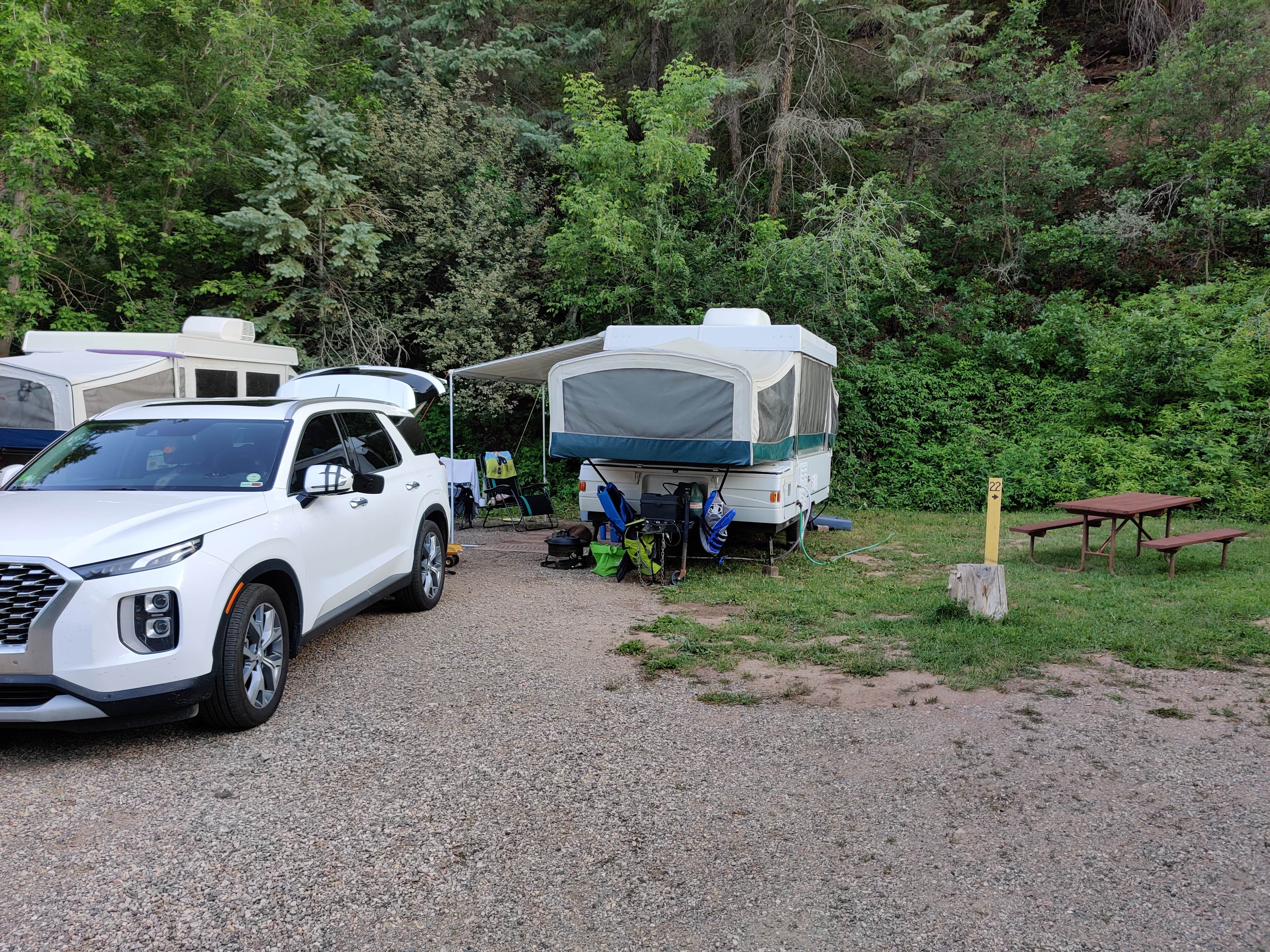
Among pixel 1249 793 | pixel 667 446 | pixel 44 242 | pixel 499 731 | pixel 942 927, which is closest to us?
pixel 942 927

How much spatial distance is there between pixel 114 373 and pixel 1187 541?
11844 mm

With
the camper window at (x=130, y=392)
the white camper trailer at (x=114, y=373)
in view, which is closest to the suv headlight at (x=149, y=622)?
the white camper trailer at (x=114, y=373)

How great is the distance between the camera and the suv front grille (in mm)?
3645

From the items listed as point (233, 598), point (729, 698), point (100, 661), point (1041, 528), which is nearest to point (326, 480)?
point (233, 598)

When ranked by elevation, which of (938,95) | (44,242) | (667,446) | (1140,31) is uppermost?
(1140,31)

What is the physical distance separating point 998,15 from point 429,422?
632 inches

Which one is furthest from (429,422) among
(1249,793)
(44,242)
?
(1249,793)

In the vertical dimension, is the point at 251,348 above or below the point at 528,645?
above

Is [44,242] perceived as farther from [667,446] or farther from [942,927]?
[942,927]

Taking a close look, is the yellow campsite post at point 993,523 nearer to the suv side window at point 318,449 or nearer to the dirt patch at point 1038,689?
the dirt patch at point 1038,689

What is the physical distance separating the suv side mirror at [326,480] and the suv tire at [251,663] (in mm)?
647

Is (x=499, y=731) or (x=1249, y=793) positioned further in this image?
(x=499, y=731)

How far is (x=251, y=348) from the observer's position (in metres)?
12.8

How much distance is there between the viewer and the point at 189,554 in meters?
3.98
